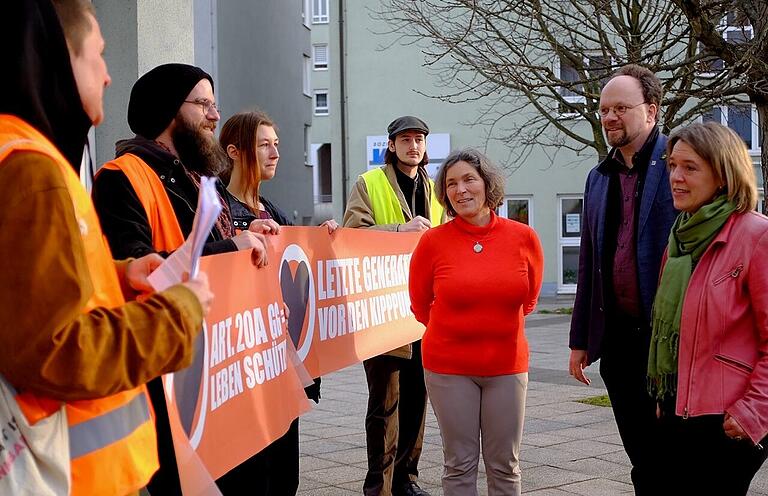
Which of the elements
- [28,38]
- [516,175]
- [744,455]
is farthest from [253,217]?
[516,175]

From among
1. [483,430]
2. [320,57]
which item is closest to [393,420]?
[483,430]

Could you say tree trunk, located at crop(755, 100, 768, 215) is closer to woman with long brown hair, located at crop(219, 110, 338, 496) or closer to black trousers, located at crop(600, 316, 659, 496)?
black trousers, located at crop(600, 316, 659, 496)

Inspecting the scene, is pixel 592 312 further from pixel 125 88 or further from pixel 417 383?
pixel 125 88

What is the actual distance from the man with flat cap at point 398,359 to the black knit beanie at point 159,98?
257 cm

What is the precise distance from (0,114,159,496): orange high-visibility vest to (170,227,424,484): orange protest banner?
85 centimetres

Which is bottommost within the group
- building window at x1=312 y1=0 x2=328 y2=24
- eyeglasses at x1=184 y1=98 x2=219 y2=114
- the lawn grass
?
the lawn grass

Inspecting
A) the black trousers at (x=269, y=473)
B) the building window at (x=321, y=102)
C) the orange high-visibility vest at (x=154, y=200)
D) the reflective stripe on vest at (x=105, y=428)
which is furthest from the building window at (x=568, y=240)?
the building window at (x=321, y=102)

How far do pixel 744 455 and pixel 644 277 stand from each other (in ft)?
3.74

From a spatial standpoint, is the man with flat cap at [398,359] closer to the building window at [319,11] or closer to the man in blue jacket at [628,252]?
the man in blue jacket at [628,252]

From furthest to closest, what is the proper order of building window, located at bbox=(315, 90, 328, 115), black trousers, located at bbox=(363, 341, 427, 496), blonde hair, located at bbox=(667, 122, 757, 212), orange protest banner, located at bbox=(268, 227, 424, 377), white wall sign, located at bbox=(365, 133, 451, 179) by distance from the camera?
1. building window, located at bbox=(315, 90, 328, 115)
2. white wall sign, located at bbox=(365, 133, 451, 179)
3. black trousers, located at bbox=(363, 341, 427, 496)
4. orange protest banner, located at bbox=(268, 227, 424, 377)
5. blonde hair, located at bbox=(667, 122, 757, 212)

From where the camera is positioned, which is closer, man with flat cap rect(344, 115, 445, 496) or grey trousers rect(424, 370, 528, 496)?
grey trousers rect(424, 370, 528, 496)

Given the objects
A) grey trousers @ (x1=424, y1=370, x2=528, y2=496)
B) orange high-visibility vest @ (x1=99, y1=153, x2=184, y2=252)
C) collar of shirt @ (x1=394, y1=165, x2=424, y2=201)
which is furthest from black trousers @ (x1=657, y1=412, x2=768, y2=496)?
collar of shirt @ (x1=394, y1=165, x2=424, y2=201)

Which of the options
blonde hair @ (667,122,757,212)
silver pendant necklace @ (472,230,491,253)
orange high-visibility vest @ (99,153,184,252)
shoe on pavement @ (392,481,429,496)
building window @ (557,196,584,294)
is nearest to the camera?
orange high-visibility vest @ (99,153,184,252)

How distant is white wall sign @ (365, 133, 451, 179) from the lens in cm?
2989
